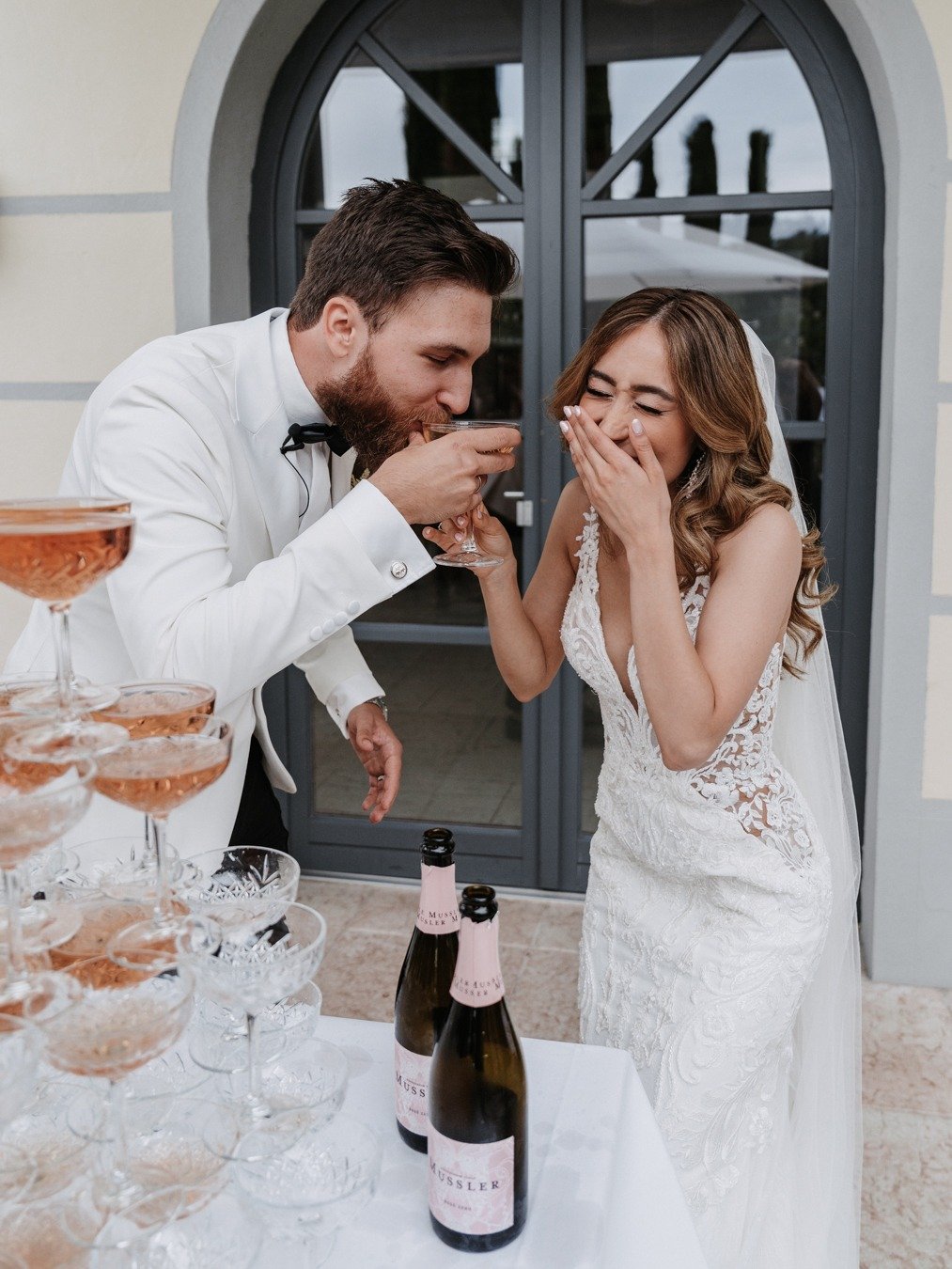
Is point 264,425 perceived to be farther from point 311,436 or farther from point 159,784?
point 159,784

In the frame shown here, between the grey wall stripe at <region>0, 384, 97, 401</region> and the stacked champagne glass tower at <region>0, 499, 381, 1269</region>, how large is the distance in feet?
8.73

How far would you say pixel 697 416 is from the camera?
1974 millimetres

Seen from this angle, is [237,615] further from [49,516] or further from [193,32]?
[193,32]

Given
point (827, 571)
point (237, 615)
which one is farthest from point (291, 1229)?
point (827, 571)

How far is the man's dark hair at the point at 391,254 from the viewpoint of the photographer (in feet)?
6.48

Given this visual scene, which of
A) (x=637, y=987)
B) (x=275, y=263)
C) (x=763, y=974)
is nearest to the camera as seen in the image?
(x=763, y=974)

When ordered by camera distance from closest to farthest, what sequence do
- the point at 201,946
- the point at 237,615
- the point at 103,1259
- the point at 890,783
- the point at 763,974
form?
1. the point at 103,1259
2. the point at 201,946
3. the point at 237,615
4. the point at 763,974
5. the point at 890,783

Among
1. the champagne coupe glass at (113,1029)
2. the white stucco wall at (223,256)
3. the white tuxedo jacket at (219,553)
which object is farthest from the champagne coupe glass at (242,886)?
the white stucco wall at (223,256)

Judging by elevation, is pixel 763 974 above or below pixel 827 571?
below

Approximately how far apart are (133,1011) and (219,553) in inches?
32.9

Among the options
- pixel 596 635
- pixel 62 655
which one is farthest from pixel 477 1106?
pixel 596 635

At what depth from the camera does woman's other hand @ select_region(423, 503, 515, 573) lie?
6.95 ft

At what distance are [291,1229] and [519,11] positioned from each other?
3511 mm

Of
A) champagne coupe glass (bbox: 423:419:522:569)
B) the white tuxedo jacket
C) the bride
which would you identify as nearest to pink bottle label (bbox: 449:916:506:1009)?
the white tuxedo jacket
